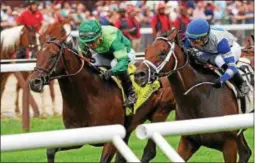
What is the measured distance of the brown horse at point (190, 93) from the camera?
7.52 metres

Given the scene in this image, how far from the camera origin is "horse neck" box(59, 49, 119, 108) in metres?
7.96

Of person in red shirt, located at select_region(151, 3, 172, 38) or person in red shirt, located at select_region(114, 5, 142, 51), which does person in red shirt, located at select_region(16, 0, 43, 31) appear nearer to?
person in red shirt, located at select_region(114, 5, 142, 51)

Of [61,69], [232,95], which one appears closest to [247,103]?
[232,95]

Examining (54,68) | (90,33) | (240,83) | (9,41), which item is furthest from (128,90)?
(9,41)

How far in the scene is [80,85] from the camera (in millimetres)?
8031

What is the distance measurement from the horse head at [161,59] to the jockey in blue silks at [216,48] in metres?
0.22

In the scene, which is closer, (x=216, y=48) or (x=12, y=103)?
(x=216, y=48)

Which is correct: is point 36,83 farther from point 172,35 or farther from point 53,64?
point 172,35

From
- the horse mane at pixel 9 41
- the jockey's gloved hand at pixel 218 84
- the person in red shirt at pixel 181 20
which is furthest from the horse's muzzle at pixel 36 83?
the person in red shirt at pixel 181 20

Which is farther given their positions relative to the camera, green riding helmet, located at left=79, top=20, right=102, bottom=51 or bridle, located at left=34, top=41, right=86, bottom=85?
green riding helmet, located at left=79, top=20, right=102, bottom=51

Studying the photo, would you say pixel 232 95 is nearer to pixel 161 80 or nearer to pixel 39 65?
pixel 161 80

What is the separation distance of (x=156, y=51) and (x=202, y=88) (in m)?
0.65

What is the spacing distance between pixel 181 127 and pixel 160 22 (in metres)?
14.2

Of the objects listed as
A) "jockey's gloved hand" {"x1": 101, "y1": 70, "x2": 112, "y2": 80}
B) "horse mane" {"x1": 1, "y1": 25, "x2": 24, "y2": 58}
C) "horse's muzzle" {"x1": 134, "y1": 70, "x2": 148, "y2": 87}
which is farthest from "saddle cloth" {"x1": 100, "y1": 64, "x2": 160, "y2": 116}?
"horse mane" {"x1": 1, "y1": 25, "x2": 24, "y2": 58}
